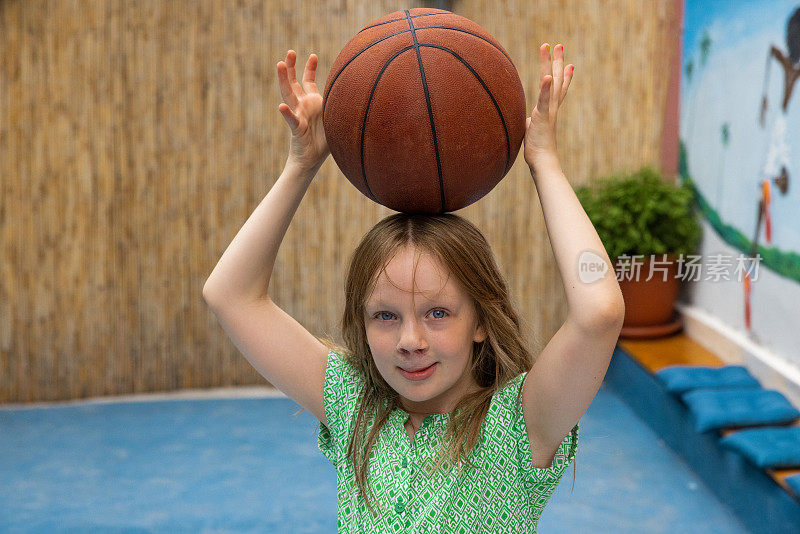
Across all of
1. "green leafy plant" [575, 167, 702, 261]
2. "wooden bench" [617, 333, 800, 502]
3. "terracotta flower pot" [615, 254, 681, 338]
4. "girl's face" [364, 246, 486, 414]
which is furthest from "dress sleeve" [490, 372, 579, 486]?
"terracotta flower pot" [615, 254, 681, 338]

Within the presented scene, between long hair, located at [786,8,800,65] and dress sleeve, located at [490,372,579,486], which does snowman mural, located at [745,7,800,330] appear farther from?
dress sleeve, located at [490,372,579,486]

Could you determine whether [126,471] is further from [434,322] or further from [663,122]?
[663,122]

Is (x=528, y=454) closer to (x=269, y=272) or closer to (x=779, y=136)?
(x=269, y=272)

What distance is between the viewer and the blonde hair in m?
1.45

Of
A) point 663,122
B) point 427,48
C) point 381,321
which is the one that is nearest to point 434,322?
point 381,321

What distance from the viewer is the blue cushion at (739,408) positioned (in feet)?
10.4

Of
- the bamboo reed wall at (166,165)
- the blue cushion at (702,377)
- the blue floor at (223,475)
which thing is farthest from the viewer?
the bamboo reed wall at (166,165)

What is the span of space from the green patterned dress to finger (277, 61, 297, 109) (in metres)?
0.64

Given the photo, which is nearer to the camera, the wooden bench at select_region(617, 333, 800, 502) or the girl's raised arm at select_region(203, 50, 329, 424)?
the girl's raised arm at select_region(203, 50, 329, 424)

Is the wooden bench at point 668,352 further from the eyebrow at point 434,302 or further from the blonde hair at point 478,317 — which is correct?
the eyebrow at point 434,302

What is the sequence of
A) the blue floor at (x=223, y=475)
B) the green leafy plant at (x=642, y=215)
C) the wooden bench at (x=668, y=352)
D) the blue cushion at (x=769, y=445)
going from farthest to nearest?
the green leafy plant at (x=642, y=215)
the wooden bench at (x=668, y=352)
the blue floor at (x=223, y=475)
the blue cushion at (x=769, y=445)

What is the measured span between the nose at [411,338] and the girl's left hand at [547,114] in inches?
13.7

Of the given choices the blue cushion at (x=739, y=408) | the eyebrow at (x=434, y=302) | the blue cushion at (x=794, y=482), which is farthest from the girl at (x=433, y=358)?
the blue cushion at (x=739, y=408)

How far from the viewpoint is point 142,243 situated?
4.40 metres
